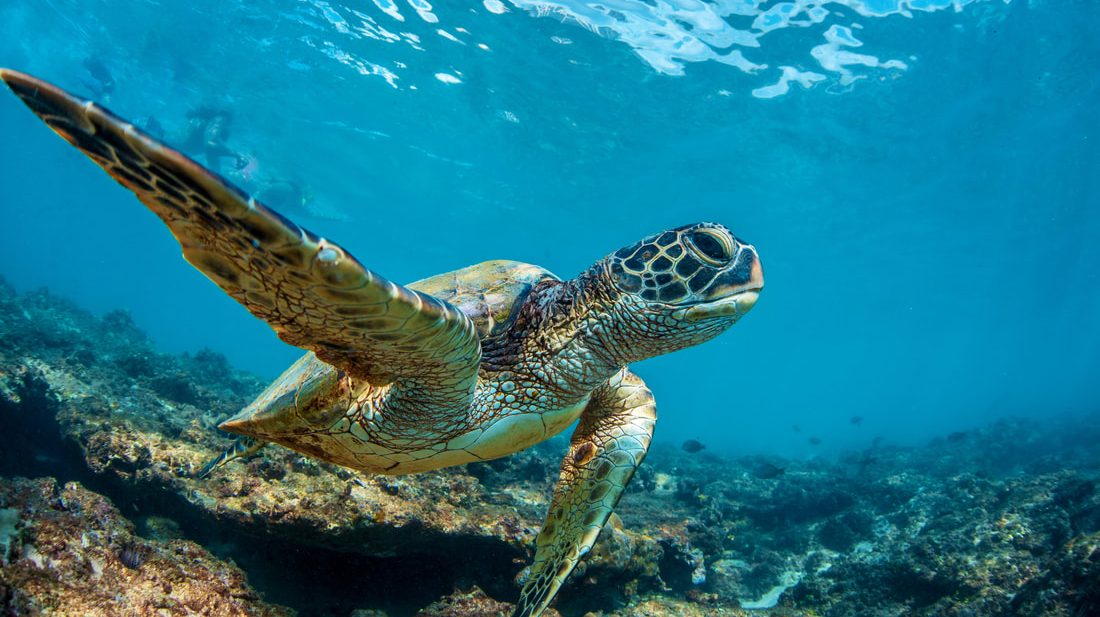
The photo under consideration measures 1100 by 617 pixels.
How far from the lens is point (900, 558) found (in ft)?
16.7

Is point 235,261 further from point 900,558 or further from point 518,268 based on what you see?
point 900,558

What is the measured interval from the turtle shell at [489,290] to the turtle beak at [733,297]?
1.06m

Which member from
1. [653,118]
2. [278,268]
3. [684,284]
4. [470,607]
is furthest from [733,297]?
[653,118]

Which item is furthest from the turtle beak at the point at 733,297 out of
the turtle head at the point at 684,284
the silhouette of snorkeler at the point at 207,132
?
the silhouette of snorkeler at the point at 207,132

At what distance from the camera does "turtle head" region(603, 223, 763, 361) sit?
7.79 feet

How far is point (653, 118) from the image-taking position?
59.9 feet

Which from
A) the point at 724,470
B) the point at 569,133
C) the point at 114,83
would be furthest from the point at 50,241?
the point at 724,470

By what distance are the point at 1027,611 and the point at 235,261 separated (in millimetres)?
5296

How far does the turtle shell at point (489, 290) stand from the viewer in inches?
111

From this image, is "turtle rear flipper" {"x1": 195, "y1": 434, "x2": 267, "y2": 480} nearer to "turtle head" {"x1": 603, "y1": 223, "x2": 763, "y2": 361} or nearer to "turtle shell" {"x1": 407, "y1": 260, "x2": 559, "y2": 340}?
"turtle shell" {"x1": 407, "y1": 260, "x2": 559, "y2": 340}

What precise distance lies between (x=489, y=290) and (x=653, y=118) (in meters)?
17.1

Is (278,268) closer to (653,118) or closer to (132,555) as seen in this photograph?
(132,555)

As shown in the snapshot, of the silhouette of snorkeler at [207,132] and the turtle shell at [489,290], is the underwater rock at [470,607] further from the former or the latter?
the silhouette of snorkeler at [207,132]

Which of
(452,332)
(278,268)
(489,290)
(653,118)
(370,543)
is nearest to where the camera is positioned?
(278,268)
